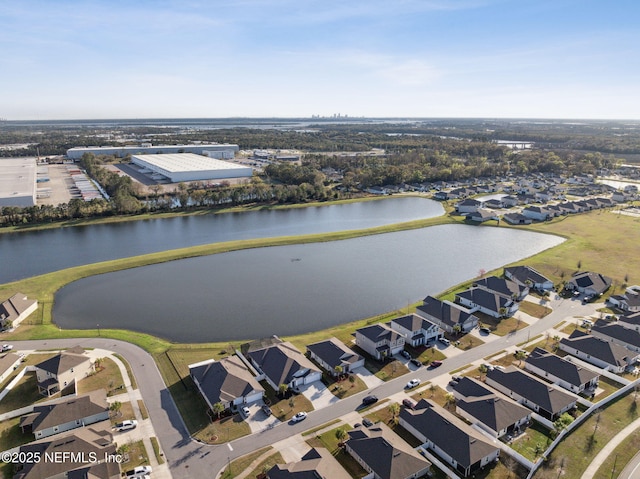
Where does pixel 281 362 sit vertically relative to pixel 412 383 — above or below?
above

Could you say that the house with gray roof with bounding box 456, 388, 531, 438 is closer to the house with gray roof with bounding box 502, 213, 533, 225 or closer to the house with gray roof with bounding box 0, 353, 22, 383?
the house with gray roof with bounding box 0, 353, 22, 383

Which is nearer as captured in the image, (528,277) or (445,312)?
(445,312)

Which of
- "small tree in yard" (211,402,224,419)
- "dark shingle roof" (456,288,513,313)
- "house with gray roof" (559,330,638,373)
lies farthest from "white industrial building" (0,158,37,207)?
"house with gray roof" (559,330,638,373)

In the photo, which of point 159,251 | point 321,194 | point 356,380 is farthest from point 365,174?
point 356,380

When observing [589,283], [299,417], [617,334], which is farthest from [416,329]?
[589,283]

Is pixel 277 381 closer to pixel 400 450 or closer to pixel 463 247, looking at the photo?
pixel 400 450

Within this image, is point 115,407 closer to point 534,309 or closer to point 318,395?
point 318,395

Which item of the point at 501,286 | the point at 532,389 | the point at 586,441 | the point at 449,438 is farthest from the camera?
the point at 501,286
